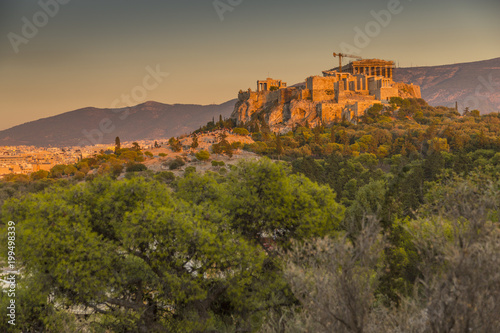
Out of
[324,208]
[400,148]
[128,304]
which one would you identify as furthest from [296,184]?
[400,148]

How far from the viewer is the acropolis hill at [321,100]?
10012 centimetres

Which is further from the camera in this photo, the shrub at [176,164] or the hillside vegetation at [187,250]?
the shrub at [176,164]

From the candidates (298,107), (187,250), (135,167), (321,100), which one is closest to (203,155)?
(135,167)

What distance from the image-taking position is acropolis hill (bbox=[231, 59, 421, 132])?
100m

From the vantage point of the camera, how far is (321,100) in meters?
104

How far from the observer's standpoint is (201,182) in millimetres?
19156

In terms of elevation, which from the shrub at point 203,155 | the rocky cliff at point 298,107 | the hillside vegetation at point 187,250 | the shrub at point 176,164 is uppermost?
the rocky cliff at point 298,107

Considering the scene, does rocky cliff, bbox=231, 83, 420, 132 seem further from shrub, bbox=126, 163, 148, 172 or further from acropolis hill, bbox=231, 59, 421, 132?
shrub, bbox=126, 163, 148, 172

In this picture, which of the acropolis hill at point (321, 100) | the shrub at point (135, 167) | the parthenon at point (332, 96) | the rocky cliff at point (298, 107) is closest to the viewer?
the shrub at point (135, 167)

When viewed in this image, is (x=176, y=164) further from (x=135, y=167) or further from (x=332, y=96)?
(x=332, y=96)
